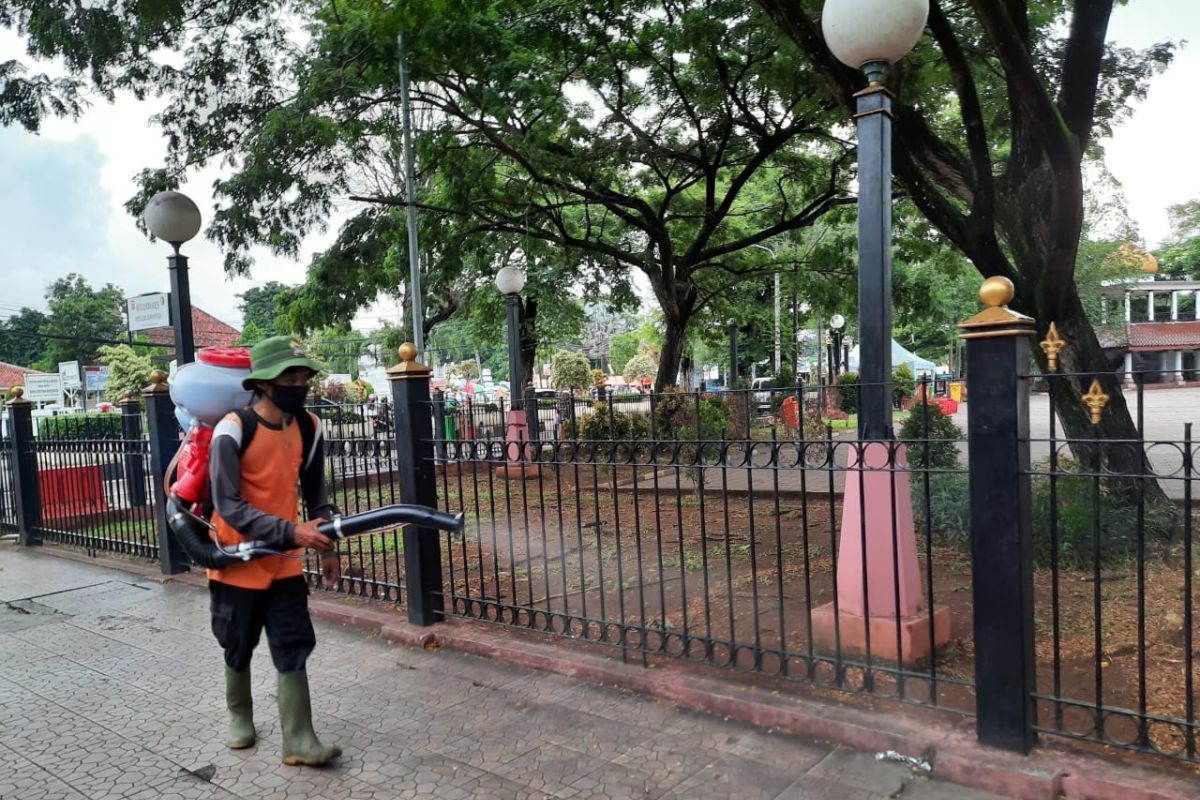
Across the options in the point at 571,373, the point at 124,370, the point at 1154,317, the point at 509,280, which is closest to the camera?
the point at 509,280

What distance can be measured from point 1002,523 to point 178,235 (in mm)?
6890

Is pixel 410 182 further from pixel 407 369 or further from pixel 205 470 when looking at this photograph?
pixel 205 470

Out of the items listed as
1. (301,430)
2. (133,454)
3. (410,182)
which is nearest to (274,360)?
(301,430)

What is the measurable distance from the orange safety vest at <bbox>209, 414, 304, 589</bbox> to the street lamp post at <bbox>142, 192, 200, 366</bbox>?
12.7 feet

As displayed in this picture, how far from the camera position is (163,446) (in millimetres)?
7410

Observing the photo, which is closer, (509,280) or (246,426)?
(246,426)

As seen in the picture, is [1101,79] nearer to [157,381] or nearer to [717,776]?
[717,776]

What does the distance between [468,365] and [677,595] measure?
4747cm

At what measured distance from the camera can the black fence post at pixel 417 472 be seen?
5.32 metres

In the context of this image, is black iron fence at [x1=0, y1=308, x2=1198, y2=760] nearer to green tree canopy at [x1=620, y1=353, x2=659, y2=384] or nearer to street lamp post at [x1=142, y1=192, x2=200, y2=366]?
street lamp post at [x1=142, y1=192, x2=200, y2=366]

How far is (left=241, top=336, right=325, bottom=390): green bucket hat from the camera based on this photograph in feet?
11.3

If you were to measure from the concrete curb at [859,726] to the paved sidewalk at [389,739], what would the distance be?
0.08 metres

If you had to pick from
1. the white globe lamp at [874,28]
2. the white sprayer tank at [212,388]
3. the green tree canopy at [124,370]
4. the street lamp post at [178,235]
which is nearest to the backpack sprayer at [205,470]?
the white sprayer tank at [212,388]

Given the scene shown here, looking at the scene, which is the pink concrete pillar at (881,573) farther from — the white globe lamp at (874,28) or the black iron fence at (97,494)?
the black iron fence at (97,494)
